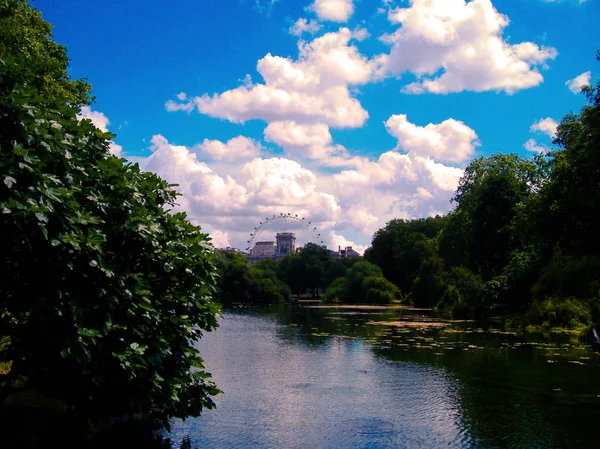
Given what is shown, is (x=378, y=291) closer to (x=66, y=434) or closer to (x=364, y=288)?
(x=364, y=288)

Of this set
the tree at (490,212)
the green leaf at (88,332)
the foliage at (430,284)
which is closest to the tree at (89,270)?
the green leaf at (88,332)

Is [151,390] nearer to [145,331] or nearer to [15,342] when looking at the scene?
[145,331]

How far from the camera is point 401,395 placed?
15656 mm

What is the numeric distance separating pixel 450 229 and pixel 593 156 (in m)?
43.1

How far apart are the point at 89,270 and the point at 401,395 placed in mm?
10362

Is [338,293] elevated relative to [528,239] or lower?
lower

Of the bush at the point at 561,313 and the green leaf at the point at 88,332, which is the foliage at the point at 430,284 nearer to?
the bush at the point at 561,313

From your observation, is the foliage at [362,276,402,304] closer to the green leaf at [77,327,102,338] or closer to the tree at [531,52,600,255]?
the tree at [531,52,600,255]

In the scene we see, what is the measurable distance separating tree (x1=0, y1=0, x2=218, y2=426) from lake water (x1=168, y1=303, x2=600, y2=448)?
2.55 meters

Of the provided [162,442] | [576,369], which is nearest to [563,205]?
[576,369]

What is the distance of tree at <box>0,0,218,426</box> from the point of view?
7.48 meters

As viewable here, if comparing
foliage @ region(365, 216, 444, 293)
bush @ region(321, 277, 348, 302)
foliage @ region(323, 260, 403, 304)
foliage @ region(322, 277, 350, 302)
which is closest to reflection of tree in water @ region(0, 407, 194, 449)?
foliage @ region(323, 260, 403, 304)

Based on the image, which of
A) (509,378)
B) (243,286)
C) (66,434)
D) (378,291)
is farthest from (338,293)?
(66,434)

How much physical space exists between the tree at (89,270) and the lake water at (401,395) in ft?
8.37
